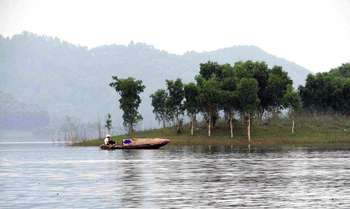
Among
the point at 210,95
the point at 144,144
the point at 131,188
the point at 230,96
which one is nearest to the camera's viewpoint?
the point at 131,188

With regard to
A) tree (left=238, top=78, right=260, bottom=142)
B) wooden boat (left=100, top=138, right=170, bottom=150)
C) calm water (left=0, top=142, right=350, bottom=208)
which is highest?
tree (left=238, top=78, right=260, bottom=142)

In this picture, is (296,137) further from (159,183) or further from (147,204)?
(147,204)

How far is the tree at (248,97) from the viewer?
182250 mm

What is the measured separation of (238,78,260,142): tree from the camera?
598 feet

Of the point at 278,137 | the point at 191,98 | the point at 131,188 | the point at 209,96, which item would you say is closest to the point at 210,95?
the point at 209,96

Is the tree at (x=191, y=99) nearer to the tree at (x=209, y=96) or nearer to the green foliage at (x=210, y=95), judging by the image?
the tree at (x=209, y=96)

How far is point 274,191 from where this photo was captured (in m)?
→ 53.1

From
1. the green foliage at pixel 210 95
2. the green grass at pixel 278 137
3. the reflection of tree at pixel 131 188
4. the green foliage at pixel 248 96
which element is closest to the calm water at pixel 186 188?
the reflection of tree at pixel 131 188

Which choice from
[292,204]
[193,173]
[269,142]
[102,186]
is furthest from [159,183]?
[269,142]

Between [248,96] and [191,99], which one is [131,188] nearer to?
[248,96]

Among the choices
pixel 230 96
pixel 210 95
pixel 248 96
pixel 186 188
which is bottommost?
pixel 186 188

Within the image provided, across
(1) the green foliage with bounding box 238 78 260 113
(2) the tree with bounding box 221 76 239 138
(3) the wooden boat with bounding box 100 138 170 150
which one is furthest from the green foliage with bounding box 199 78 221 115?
(3) the wooden boat with bounding box 100 138 170 150

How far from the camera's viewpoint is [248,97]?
18312cm

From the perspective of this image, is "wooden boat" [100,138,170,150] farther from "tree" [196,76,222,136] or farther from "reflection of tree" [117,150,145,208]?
"reflection of tree" [117,150,145,208]
